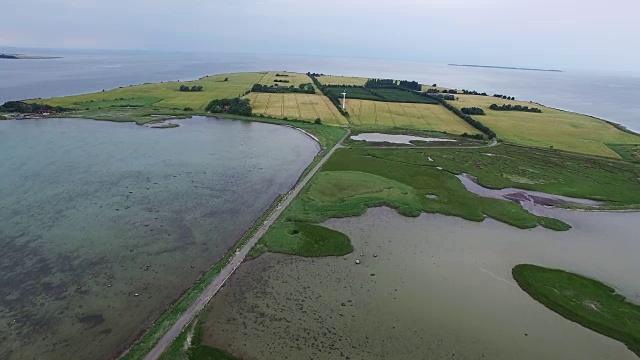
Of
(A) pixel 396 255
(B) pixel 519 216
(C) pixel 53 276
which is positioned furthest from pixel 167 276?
(B) pixel 519 216

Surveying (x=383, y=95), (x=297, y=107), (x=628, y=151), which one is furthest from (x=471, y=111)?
(x=297, y=107)

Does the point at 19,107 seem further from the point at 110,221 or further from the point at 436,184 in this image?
the point at 436,184

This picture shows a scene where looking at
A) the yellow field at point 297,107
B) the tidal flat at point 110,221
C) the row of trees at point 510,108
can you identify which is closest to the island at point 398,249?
the tidal flat at point 110,221

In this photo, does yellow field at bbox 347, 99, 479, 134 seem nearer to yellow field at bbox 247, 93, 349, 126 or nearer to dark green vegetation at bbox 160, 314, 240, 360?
yellow field at bbox 247, 93, 349, 126

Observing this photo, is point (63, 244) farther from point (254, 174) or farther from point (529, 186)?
point (529, 186)

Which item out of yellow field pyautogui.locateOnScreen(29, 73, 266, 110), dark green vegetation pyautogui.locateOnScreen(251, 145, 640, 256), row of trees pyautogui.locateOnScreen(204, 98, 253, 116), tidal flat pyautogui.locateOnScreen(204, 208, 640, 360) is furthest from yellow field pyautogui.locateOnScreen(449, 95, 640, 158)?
yellow field pyautogui.locateOnScreen(29, 73, 266, 110)

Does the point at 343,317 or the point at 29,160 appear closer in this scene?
the point at 343,317
